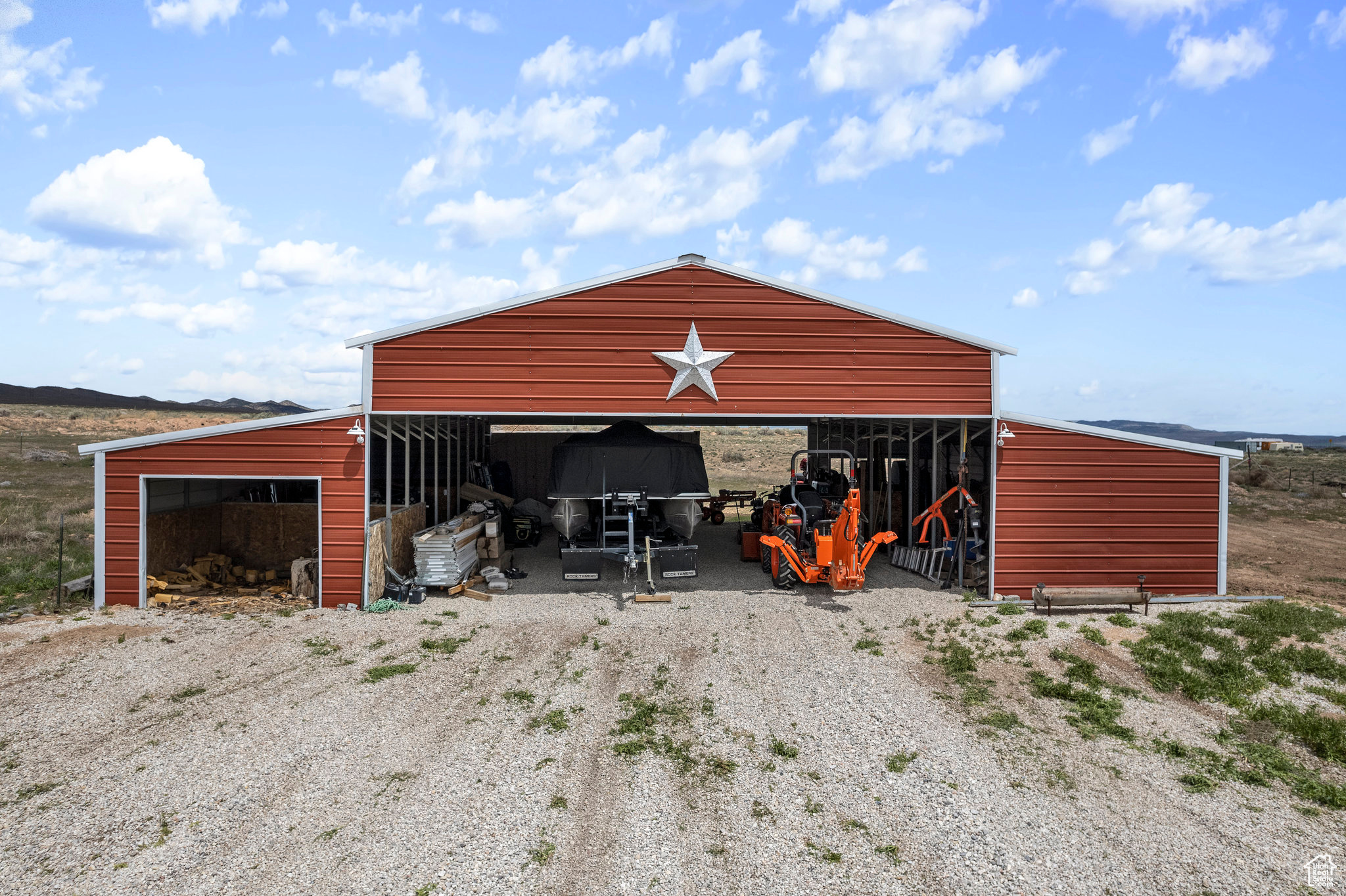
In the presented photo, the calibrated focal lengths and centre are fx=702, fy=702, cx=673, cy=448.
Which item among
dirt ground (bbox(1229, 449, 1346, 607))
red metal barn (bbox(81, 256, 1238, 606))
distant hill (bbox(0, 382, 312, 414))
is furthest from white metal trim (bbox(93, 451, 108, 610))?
distant hill (bbox(0, 382, 312, 414))

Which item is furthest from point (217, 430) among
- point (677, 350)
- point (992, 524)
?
point (992, 524)

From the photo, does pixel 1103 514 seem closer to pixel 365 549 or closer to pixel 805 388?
→ pixel 805 388

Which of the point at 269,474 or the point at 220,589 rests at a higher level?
the point at 269,474

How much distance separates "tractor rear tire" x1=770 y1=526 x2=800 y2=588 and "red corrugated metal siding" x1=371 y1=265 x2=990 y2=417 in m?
2.37

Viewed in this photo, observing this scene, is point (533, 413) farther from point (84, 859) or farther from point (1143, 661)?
point (1143, 661)

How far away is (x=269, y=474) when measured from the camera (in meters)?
12.5

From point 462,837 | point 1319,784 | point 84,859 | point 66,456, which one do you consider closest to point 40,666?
point 84,859

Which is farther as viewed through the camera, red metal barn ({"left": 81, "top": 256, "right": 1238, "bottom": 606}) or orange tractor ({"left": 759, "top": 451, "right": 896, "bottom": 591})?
red metal barn ({"left": 81, "top": 256, "right": 1238, "bottom": 606})

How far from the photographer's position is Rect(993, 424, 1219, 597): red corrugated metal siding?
1333 centimetres

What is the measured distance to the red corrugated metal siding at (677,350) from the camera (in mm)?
13172

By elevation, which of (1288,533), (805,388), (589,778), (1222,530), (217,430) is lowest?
(589,778)

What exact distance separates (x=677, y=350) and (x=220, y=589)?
10126 millimetres

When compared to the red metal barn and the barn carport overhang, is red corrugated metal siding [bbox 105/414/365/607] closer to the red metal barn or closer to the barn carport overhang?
the barn carport overhang

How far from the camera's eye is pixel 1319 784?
6.36 m
